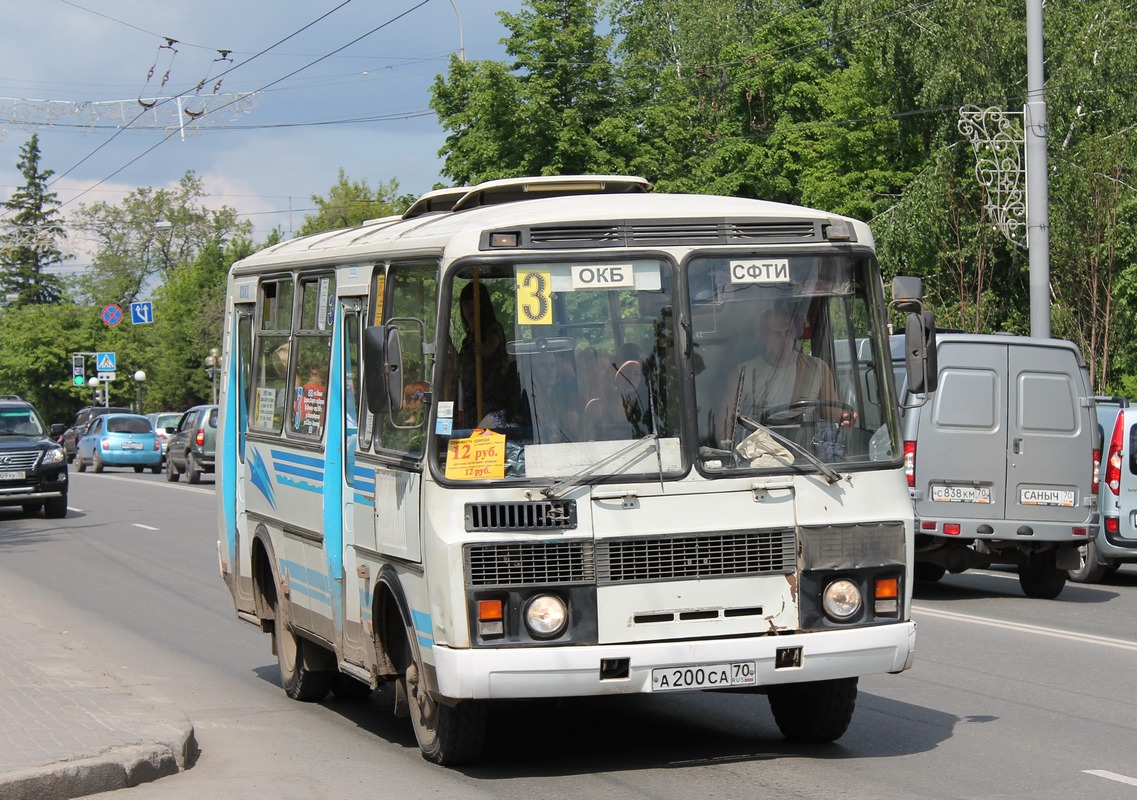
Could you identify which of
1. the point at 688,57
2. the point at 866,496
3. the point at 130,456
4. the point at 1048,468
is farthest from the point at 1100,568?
the point at 688,57

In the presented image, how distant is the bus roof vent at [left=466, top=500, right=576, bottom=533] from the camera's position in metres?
7.01

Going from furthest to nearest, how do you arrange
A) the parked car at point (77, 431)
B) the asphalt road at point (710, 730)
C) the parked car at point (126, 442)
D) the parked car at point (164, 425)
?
the parked car at point (77, 431) → the parked car at point (126, 442) → the parked car at point (164, 425) → the asphalt road at point (710, 730)

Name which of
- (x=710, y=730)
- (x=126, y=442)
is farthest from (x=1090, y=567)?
(x=126, y=442)

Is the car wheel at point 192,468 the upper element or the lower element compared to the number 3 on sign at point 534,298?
lower

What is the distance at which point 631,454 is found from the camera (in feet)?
23.6

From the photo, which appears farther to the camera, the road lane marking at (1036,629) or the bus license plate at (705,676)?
the road lane marking at (1036,629)

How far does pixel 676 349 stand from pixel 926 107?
32.9 m

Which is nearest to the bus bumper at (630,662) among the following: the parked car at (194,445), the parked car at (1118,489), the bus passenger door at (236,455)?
the bus passenger door at (236,455)

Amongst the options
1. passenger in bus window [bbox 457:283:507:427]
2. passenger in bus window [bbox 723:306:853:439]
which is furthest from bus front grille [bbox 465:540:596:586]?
passenger in bus window [bbox 723:306:853:439]

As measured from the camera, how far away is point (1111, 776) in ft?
24.0

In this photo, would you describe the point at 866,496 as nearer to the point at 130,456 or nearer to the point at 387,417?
the point at 387,417

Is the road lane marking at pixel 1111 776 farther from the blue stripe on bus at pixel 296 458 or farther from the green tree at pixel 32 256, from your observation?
the green tree at pixel 32 256

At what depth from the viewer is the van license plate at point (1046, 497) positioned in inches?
585

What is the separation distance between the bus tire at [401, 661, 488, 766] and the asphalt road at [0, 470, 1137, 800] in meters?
0.09
